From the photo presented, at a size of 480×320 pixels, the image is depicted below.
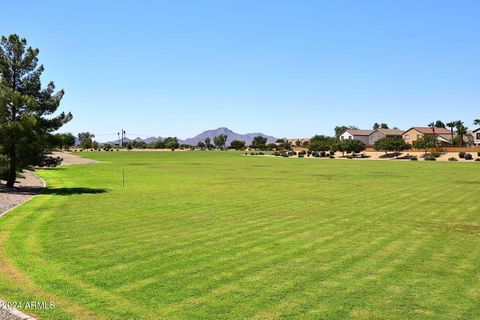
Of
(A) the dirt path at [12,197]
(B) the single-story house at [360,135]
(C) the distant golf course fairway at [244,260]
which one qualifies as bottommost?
(C) the distant golf course fairway at [244,260]

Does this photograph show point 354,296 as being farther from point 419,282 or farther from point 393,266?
point 393,266

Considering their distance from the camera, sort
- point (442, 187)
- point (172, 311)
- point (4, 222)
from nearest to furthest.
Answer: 1. point (172, 311)
2. point (4, 222)
3. point (442, 187)

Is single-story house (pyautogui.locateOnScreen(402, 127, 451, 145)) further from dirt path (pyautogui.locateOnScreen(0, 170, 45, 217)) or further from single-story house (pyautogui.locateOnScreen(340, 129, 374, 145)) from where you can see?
dirt path (pyautogui.locateOnScreen(0, 170, 45, 217))

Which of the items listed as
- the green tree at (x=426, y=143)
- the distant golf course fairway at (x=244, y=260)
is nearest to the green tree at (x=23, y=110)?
the distant golf course fairway at (x=244, y=260)

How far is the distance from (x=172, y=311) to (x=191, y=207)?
561 inches

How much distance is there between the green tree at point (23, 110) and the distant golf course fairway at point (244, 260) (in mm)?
9731

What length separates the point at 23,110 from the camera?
→ 31859 millimetres

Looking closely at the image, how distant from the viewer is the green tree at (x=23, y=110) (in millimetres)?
30000

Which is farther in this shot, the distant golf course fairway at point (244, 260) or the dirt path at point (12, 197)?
the dirt path at point (12, 197)

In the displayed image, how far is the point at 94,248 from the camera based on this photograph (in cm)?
1341

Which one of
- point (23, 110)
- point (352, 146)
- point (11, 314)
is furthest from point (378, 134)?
point (11, 314)

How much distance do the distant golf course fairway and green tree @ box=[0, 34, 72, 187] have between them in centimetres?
973

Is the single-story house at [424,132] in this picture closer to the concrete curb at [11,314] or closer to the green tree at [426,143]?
the green tree at [426,143]

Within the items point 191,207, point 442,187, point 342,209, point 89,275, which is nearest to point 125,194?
point 191,207
